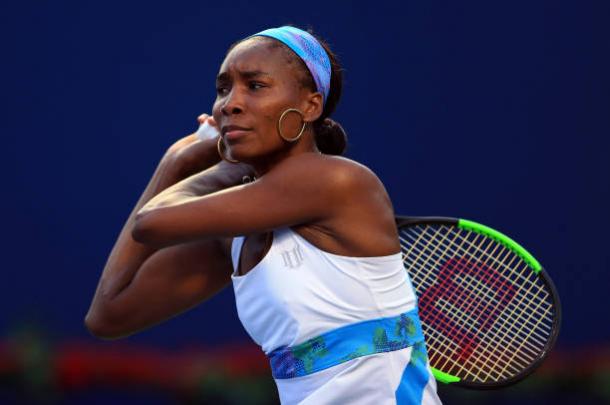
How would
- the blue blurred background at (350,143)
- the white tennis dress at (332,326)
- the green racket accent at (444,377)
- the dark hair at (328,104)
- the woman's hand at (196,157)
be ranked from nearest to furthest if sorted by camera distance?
1. the white tennis dress at (332,326)
2. the dark hair at (328,104)
3. the green racket accent at (444,377)
4. the woman's hand at (196,157)
5. the blue blurred background at (350,143)

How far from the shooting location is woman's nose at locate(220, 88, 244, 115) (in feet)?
8.06

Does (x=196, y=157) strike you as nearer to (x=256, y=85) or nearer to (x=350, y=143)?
(x=256, y=85)

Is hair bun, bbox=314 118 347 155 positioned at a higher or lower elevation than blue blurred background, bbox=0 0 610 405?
higher

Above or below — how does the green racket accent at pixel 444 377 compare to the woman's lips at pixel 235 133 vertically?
below

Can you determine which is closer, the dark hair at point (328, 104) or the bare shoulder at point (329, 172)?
the bare shoulder at point (329, 172)

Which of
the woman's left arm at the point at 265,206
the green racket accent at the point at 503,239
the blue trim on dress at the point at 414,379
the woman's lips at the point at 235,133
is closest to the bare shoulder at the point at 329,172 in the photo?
the woman's left arm at the point at 265,206

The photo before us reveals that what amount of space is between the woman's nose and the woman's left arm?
0.18 meters

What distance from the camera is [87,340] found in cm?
534

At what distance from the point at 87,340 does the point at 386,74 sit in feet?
6.92

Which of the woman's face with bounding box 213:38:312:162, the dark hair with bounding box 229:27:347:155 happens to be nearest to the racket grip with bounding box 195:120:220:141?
the dark hair with bounding box 229:27:347:155

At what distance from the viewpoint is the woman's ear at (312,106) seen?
100 inches

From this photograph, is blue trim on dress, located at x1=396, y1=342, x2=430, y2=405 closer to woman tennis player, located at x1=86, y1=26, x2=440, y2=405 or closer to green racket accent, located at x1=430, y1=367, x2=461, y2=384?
woman tennis player, located at x1=86, y1=26, x2=440, y2=405

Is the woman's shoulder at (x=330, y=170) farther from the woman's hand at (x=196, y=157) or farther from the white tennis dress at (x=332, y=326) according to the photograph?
the woman's hand at (x=196, y=157)

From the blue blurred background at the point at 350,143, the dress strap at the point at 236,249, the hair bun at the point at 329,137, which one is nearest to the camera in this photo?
the dress strap at the point at 236,249
